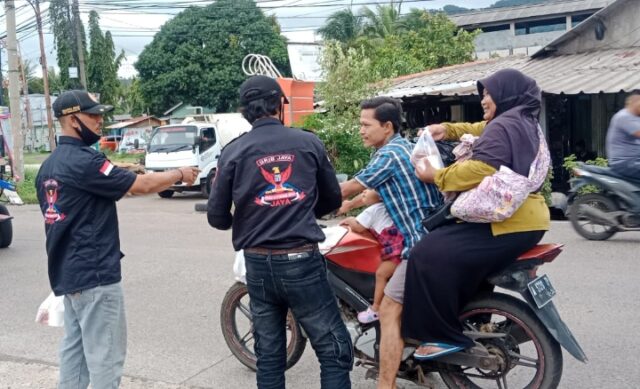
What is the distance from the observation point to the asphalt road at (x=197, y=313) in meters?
5.09

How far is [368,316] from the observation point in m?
4.30

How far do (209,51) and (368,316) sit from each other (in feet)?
124

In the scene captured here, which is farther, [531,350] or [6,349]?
[6,349]

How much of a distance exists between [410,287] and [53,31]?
3750 centimetres

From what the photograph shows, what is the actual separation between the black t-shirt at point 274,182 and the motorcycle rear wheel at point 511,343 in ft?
3.48

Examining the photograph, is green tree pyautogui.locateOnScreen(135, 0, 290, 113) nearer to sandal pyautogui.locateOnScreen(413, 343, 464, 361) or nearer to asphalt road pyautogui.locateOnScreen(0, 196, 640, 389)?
asphalt road pyautogui.locateOnScreen(0, 196, 640, 389)

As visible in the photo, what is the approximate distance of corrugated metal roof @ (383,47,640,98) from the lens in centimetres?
1420

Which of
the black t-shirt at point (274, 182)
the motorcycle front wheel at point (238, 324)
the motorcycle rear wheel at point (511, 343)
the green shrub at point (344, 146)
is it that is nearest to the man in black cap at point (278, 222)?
the black t-shirt at point (274, 182)

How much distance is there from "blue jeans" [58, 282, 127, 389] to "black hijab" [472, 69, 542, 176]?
2.02 m

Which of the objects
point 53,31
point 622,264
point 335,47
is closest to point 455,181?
point 622,264

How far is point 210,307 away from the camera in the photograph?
6.96m

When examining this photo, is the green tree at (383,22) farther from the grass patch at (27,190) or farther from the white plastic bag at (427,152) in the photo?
the white plastic bag at (427,152)

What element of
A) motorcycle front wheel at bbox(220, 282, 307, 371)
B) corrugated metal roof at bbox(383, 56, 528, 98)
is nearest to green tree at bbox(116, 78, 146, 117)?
corrugated metal roof at bbox(383, 56, 528, 98)

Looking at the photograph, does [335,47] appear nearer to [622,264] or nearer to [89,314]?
[622,264]
